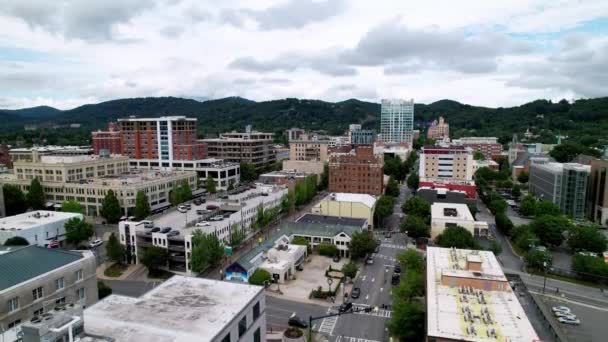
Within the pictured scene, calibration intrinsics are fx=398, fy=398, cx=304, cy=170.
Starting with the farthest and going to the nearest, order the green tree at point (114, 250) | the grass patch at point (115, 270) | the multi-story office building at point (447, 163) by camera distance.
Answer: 1. the multi-story office building at point (447, 163)
2. the green tree at point (114, 250)
3. the grass patch at point (115, 270)

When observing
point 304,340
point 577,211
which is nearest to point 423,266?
point 304,340

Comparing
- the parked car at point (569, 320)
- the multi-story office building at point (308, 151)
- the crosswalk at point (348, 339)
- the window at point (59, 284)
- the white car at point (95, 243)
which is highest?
the multi-story office building at point (308, 151)

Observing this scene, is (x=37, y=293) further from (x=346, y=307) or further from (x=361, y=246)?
(x=361, y=246)

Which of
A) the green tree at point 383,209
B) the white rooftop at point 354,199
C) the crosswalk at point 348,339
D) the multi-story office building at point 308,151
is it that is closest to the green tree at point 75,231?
the white rooftop at point 354,199

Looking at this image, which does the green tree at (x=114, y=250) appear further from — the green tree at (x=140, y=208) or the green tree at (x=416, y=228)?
the green tree at (x=416, y=228)

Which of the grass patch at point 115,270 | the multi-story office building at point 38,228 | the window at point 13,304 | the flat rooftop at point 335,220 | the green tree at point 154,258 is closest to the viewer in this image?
the window at point 13,304

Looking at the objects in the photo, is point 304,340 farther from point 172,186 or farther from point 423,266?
point 172,186

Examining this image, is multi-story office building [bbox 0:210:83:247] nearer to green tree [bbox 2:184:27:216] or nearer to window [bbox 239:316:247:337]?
green tree [bbox 2:184:27:216]
